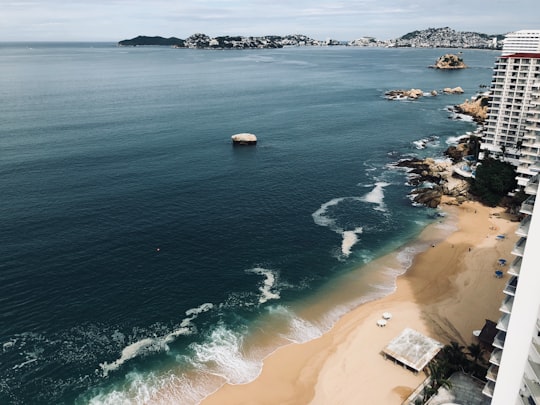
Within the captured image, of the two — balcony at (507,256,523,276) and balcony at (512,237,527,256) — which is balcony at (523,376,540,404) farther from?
balcony at (512,237,527,256)

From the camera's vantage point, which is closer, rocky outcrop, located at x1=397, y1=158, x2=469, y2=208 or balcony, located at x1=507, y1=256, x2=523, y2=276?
balcony, located at x1=507, y1=256, x2=523, y2=276

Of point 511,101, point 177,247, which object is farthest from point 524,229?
point 511,101

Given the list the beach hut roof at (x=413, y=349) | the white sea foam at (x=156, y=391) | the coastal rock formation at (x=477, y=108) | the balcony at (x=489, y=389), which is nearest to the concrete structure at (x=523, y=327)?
the balcony at (x=489, y=389)

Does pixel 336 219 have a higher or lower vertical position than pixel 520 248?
lower

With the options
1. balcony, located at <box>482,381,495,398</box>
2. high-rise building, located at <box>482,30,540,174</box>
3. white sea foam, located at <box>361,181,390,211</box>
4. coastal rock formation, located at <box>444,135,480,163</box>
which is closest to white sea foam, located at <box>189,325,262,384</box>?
balcony, located at <box>482,381,495,398</box>

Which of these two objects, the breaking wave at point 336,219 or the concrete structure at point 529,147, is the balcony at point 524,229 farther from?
the concrete structure at point 529,147

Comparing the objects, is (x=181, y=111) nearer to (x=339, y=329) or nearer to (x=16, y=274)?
(x=16, y=274)

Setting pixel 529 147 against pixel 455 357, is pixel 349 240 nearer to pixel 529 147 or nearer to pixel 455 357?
pixel 455 357
